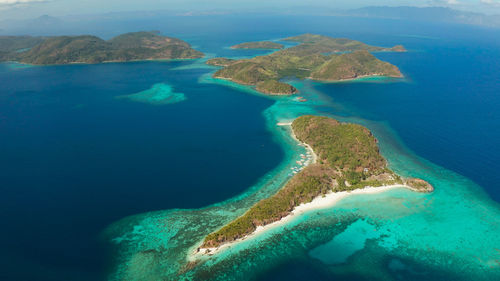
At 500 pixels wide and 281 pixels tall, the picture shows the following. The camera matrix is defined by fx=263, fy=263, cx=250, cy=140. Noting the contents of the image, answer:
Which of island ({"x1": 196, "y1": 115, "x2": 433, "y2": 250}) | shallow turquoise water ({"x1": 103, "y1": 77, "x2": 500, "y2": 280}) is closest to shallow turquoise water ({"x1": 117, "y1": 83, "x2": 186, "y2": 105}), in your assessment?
island ({"x1": 196, "y1": 115, "x2": 433, "y2": 250})

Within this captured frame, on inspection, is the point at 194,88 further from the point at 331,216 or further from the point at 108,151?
the point at 331,216

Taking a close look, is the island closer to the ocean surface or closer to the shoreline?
the shoreline

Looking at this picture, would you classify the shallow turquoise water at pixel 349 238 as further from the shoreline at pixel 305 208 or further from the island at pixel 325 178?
the island at pixel 325 178

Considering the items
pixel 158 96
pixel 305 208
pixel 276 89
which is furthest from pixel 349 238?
pixel 158 96

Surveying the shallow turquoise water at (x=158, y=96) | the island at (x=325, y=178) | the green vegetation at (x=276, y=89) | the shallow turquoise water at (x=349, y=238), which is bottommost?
the shallow turquoise water at (x=349, y=238)

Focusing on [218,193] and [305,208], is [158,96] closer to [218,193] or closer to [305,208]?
[218,193]

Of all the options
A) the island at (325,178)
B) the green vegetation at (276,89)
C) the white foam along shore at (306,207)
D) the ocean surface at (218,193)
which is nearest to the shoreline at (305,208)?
the white foam along shore at (306,207)

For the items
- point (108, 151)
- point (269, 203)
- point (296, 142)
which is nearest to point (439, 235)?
point (269, 203)
